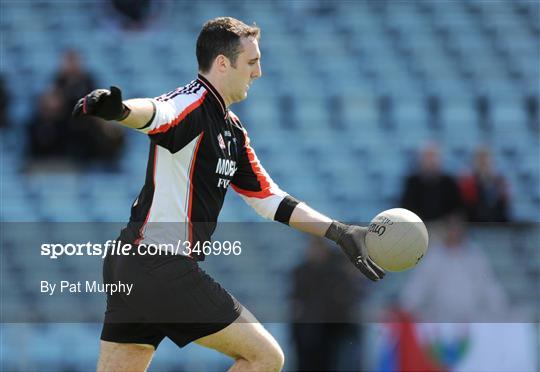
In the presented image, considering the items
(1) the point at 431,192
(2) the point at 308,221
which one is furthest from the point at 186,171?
(1) the point at 431,192

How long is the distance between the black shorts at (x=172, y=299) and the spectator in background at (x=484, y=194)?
5.38 metres

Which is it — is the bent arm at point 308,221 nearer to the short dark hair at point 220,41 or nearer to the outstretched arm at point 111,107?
the short dark hair at point 220,41

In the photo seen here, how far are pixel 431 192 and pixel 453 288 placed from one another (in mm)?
1249

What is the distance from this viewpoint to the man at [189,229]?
5.25m

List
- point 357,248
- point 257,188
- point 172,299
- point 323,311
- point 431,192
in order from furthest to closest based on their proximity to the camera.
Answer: point 431,192 < point 323,311 < point 257,188 < point 357,248 < point 172,299

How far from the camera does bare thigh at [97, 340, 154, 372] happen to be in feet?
17.7

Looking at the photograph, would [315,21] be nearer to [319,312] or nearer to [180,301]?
[319,312]

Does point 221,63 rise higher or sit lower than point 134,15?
higher

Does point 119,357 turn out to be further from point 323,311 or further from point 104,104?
point 323,311

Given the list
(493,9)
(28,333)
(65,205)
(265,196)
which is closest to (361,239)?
(265,196)

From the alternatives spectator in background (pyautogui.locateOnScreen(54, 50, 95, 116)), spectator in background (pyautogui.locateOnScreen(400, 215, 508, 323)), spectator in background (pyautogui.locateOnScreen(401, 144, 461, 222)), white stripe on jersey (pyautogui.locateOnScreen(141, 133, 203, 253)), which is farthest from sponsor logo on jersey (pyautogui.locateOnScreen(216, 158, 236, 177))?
spectator in background (pyautogui.locateOnScreen(54, 50, 95, 116))

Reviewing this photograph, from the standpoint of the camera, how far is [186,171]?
531 centimetres

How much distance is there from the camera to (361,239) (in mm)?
5719

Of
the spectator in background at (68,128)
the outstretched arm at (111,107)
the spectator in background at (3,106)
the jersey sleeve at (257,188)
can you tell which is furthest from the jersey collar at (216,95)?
the spectator in background at (3,106)
